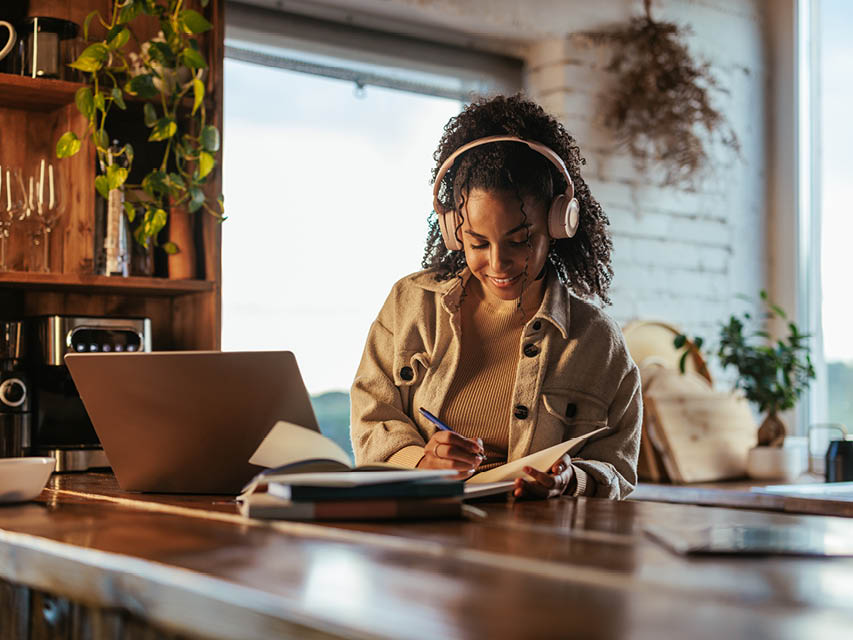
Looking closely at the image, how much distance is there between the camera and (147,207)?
2193 mm

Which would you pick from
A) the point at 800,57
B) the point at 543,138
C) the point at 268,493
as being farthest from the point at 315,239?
the point at 800,57

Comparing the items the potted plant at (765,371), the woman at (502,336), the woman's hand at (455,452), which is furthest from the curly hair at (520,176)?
the potted plant at (765,371)

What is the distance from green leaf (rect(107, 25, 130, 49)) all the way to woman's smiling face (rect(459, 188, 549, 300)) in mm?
857

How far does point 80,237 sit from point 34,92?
1.03ft

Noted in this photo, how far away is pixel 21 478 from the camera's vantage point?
4.24 feet

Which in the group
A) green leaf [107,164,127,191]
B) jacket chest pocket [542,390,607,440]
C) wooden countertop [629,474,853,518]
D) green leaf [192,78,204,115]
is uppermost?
green leaf [192,78,204,115]

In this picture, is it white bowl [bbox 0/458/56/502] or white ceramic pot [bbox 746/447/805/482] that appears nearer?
white bowl [bbox 0/458/56/502]

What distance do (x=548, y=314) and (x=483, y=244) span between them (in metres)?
0.16

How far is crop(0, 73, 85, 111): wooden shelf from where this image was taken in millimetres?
2061

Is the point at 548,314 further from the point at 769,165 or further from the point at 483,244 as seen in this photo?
the point at 769,165

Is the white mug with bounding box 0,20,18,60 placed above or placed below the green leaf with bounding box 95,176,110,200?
above

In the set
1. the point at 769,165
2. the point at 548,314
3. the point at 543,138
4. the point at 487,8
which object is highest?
the point at 487,8

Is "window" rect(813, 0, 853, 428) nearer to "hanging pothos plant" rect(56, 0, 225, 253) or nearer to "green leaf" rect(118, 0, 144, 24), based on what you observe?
"hanging pothos plant" rect(56, 0, 225, 253)

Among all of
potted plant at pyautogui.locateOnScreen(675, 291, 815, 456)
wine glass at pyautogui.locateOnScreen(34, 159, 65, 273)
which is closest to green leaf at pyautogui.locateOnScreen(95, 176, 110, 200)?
wine glass at pyautogui.locateOnScreen(34, 159, 65, 273)
